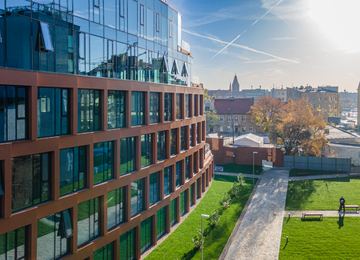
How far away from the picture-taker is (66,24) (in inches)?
514

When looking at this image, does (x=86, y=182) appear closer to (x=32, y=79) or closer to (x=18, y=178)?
(x=18, y=178)

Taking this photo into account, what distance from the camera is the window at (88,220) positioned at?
13.7 meters

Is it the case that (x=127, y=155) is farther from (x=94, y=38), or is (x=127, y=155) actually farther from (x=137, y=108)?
(x=94, y=38)

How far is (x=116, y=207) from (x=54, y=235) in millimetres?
4137

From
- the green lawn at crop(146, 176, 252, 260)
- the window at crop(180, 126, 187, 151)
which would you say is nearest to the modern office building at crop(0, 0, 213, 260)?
the green lawn at crop(146, 176, 252, 260)

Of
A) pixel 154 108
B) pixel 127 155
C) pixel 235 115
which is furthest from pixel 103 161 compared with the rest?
pixel 235 115

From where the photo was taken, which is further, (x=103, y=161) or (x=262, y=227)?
(x=262, y=227)

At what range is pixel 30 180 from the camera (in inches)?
450

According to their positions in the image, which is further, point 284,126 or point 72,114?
point 284,126

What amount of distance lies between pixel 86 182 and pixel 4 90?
575 centimetres

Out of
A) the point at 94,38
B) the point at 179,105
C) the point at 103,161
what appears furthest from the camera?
the point at 179,105

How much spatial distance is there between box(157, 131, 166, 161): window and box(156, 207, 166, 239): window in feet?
12.7

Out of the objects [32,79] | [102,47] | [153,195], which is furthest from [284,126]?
[32,79]

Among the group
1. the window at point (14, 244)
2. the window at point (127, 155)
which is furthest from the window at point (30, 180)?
the window at point (127, 155)
